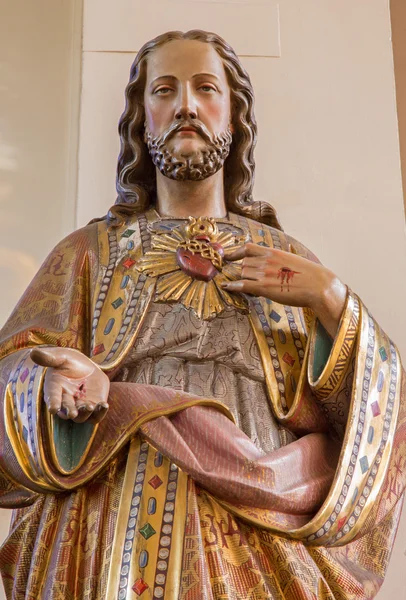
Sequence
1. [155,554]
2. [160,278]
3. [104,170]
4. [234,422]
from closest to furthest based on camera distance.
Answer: [155,554] < [234,422] < [160,278] < [104,170]

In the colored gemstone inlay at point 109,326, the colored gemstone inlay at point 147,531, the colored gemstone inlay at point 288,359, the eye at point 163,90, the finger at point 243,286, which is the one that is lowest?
the colored gemstone inlay at point 147,531

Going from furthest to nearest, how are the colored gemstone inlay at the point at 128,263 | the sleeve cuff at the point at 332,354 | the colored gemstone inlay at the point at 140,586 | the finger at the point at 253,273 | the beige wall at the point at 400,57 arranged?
the beige wall at the point at 400,57 → the colored gemstone inlay at the point at 128,263 → the finger at the point at 253,273 → the sleeve cuff at the point at 332,354 → the colored gemstone inlay at the point at 140,586

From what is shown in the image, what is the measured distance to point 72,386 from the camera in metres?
2.85

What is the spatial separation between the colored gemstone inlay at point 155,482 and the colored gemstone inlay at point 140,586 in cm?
19

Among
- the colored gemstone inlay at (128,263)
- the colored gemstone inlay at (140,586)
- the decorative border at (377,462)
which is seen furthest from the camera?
the colored gemstone inlay at (128,263)

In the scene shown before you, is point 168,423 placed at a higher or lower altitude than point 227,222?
lower

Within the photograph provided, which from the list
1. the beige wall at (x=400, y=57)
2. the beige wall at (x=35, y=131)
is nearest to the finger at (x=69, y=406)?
the beige wall at (x=35, y=131)

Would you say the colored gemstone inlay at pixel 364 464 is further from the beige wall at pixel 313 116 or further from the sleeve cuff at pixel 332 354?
the beige wall at pixel 313 116

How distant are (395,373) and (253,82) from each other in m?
1.39

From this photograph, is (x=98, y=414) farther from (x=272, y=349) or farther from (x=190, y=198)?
(x=190, y=198)

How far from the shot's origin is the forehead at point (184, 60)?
342cm

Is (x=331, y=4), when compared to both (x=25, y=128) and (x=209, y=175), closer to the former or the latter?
(x=25, y=128)

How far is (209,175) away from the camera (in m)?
3.41

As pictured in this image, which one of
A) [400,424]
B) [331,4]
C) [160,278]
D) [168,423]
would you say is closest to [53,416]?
[168,423]
